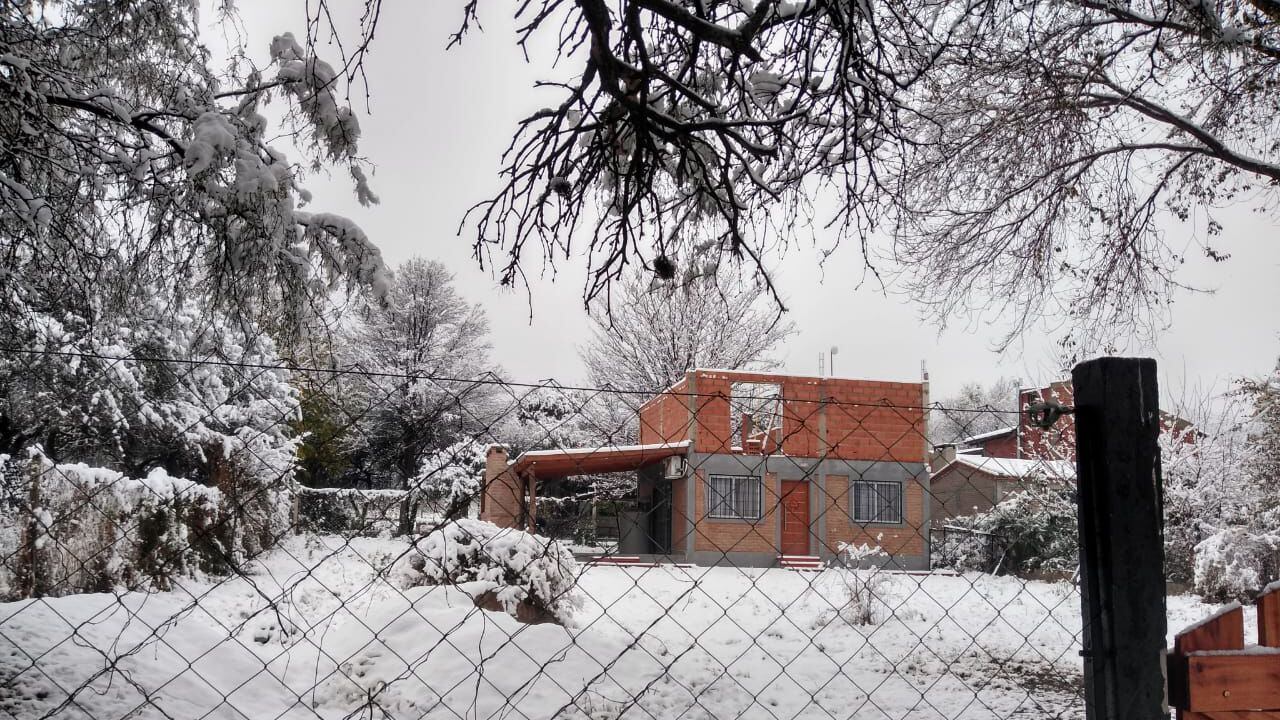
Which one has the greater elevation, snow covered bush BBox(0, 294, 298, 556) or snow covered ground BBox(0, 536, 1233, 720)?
snow covered bush BBox(0, 294, 298, 556)

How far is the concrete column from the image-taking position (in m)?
2.25

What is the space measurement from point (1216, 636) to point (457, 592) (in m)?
4.23

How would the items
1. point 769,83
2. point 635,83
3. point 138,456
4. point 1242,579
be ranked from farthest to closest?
1. point 138,456
2. point 1242,579
3. point 769,83
4. point 635,83

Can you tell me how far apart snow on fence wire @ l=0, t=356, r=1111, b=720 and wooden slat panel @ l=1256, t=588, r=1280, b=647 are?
59 centimetres

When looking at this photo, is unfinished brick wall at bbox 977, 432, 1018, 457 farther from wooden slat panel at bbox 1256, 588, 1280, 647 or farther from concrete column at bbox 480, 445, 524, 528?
wooden slat panel at bbox 1256, 588, 1280, 647

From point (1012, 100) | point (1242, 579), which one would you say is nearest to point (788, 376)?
point (1242, 579)

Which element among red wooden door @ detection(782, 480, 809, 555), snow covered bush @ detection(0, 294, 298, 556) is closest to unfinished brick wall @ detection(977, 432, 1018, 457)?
red wooden door @ detection(782, 480, 809, 555)

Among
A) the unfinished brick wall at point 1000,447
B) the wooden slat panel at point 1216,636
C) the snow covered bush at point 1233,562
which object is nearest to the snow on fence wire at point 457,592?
the wooden slat panel at point 1216,636

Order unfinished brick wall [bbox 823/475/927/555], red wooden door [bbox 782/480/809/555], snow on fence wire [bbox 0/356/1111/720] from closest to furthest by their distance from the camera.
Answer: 1. snow on fence wire [bbox 0/356/1111/720]
2. unfinished brick wall [bbox 823/475/927/555]
3. red wooden door [bbox 782/480/809/555]

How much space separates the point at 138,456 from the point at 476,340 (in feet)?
47.7

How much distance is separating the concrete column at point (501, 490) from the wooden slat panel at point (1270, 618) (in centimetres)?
155

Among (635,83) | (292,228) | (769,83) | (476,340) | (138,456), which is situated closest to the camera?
(635,83)

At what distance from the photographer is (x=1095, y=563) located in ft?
5.84

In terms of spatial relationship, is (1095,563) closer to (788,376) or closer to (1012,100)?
(1012,100)
